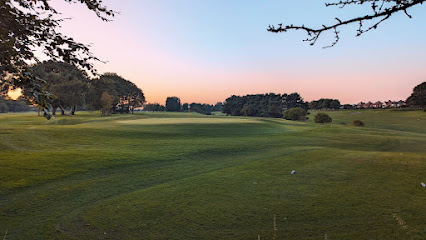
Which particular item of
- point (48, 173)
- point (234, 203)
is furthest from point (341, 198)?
point (48, 173)

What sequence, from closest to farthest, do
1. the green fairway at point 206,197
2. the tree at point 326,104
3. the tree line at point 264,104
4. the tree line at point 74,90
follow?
the green fairway at point 206,197, the tree line at point 74,90, the tree line at point 264,104, the tree at point 326,104

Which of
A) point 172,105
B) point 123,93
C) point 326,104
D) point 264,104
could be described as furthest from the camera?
point 172,105

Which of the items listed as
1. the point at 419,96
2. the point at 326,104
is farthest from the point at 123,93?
the point at 326,104

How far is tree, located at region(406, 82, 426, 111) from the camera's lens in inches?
3954

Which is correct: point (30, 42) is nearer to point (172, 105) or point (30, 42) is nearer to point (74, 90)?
point (74, 90)

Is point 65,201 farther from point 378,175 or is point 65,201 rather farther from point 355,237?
point 378,175

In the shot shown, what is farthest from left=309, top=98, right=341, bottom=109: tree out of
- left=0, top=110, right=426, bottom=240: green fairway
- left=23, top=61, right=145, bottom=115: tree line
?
left=0, top=110, right=426, bottom=240: green fairway

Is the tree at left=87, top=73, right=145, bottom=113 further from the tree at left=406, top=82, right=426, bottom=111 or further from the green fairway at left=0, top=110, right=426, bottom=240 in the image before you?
the tree at left=406, top=82, right=426, bottom=111

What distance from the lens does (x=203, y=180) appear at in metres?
10.4

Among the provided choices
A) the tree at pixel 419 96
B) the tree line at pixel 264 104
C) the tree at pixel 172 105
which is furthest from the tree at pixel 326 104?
the tree at pixel 172 105

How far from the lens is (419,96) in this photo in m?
101

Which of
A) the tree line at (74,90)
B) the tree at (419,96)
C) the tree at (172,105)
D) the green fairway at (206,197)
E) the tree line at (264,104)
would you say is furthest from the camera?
the tree at (172,105)

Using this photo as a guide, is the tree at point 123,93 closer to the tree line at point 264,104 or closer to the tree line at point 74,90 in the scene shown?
the tree line at point 74,90

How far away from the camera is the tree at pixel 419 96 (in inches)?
3954
